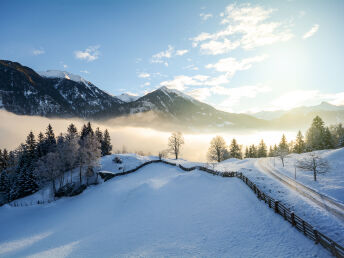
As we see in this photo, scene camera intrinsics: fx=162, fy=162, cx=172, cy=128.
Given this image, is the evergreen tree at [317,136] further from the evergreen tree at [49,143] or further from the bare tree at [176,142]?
the evergreen tree at [49,143]

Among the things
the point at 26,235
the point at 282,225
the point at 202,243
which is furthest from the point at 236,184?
the point at 26,235

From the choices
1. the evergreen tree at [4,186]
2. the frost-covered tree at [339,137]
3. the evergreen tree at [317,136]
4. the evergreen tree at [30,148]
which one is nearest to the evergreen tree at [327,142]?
the evergreen tree at [317,136]

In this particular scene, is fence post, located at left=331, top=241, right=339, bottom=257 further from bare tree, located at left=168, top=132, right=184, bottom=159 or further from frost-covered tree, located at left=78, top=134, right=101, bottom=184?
bare tree, located at left=168, top=132, right=184, bottom=159

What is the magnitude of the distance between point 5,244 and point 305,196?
43161 mm

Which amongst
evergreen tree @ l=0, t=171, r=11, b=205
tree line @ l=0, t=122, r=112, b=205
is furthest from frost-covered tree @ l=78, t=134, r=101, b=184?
evergreen tree @ l=0, t=171, r=11, b=205

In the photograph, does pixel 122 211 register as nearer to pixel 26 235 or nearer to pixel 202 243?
pixel 26 235

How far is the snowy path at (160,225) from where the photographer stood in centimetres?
1352

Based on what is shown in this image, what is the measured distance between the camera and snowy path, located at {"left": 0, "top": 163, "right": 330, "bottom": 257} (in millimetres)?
13523

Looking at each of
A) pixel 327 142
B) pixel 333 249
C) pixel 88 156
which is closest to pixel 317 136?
pixel 327 142

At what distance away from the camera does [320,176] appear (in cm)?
3180

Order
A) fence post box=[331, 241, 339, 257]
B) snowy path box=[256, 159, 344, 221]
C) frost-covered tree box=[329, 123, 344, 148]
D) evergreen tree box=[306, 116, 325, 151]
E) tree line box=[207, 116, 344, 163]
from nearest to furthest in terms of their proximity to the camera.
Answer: fence post box=[331, 241, 339, 257]
snowy path box=[256, 159, 344, 221]
tree line box=[207, 116, 344, 163]
evergreen tree box=[306, 116, 325, 151]
frost-covered tree box=[329, 123, 344, 148]

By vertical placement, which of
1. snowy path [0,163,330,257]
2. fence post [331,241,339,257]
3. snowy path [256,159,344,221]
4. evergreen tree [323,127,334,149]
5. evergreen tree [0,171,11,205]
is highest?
evergreen tree [323,127,334,149]

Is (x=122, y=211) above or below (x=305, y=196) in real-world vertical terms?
below

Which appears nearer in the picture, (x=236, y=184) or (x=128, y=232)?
(x=128, y=232)
